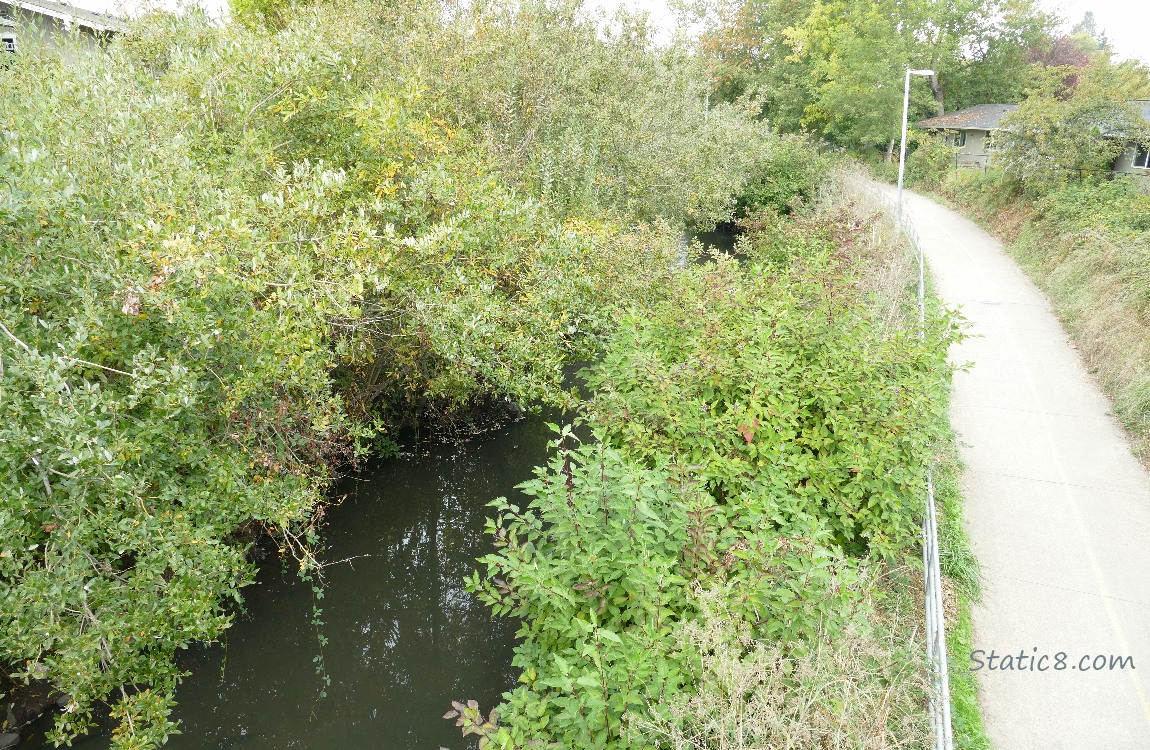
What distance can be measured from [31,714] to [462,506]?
6.42 metres

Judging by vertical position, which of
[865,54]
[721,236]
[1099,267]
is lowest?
[721,236]

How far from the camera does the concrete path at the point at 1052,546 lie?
6.61 metres

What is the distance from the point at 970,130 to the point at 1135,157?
1956 cm

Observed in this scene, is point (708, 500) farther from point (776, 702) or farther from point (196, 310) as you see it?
point (196, 310)

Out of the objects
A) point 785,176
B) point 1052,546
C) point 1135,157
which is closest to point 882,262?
point 1052,546

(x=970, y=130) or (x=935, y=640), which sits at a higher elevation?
(x=970, y=130)

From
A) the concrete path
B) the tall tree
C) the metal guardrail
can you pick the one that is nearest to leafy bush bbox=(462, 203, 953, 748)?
the metal guardrail

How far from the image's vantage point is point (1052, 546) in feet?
29.0

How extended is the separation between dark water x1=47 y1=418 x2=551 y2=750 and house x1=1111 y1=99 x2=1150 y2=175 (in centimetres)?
2572

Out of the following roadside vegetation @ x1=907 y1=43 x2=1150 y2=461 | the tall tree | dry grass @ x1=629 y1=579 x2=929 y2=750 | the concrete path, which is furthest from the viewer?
the tall tree

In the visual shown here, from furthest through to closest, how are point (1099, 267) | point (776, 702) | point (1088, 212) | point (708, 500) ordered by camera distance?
point (1088, 212) < point (1099, 267) < point (708, 500) < point (776, 702)

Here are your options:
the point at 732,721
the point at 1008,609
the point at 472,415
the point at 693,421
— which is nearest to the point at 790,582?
the point at 732,721

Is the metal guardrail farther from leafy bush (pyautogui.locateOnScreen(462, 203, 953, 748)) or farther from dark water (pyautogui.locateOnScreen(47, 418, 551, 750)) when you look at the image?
dark water (pyautogui.locateOnScreen(47, 418, 551, 750))

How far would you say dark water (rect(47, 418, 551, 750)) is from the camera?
26.1 feet
